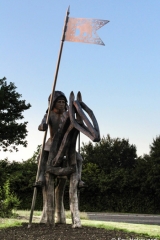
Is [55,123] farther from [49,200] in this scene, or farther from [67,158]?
[49,200]

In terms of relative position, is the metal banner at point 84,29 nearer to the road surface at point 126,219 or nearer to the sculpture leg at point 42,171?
the sculpture leg at point 42,171

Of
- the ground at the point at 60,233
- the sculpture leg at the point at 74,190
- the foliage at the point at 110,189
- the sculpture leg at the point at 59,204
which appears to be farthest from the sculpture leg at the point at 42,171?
the foliage at the point at 110,189

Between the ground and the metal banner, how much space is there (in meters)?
4.29

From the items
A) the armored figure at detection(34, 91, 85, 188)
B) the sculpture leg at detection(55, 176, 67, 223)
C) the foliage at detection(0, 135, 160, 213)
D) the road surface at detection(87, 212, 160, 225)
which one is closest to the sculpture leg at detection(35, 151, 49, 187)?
the armored figure at detection(34, 91, 85, 188)

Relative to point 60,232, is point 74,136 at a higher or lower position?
higher

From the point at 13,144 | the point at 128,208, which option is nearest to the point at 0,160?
the point at 13,144

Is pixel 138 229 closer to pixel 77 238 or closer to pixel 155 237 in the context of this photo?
pixel 155 237

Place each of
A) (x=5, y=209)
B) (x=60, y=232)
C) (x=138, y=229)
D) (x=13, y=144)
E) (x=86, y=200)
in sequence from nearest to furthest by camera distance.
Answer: (x=60, y=232)
(x=138, y=229)
(x=5, y=209)
(x=86, y=200)
(x=13, y=144)

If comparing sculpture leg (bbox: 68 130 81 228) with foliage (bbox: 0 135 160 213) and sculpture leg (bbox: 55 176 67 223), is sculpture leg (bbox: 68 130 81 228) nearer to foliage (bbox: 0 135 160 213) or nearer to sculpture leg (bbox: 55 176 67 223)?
sculpture leg (bbox: 55 176 67 223)

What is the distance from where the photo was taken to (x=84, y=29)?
30.3 ft

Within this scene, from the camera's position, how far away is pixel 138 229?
32.7 feet

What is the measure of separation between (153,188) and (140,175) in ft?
7.86

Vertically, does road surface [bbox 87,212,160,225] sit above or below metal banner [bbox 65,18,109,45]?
below

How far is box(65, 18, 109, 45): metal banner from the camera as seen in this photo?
9125 millimetres
